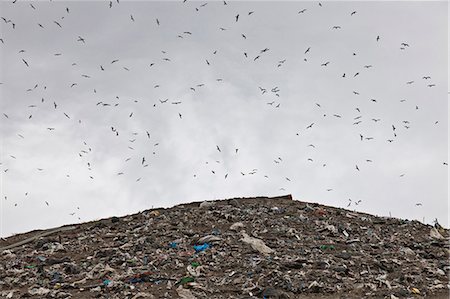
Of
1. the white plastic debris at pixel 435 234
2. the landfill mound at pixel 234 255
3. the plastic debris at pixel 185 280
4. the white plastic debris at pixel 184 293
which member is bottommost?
the white plastic debris at pixel 184 293

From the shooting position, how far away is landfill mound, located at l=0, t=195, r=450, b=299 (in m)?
7.18

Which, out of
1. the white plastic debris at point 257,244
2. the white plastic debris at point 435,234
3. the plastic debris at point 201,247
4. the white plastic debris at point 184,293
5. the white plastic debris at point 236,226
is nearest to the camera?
the white plastic debris at point 184,293

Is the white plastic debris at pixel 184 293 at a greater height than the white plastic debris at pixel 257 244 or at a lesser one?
lesser

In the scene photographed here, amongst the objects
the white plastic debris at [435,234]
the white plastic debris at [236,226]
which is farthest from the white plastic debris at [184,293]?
the white plastic debris at [435,234]

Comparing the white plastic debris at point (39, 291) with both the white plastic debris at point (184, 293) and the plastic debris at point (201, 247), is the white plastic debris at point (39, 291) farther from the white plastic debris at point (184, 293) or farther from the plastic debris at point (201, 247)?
the plastic debris at point (201, 247)

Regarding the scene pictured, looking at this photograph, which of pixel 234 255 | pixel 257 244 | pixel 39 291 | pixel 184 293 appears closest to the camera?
pixel 184 293

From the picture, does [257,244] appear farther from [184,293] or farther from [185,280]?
[184,293]

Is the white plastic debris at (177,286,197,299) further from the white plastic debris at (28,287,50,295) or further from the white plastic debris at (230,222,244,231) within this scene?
the white plastic debris at (230,222,244,231)

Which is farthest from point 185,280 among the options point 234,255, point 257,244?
point 257,244

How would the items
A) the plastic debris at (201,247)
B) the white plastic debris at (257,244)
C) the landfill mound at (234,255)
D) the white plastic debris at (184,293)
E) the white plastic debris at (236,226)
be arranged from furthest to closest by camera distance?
the white plastic debris at (236,226) → the plastic debris at (201,247) → the white plastic debris at (257,244) → the landfill mound at (234,255) → the white plastic debris at (184,293)

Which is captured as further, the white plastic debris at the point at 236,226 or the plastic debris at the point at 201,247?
the white plastic debris at the point at 236,226

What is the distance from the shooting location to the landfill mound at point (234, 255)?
23.5 feet

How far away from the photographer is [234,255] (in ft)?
26.2

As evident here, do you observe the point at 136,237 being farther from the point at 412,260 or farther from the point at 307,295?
Answer: the point at 412,260
